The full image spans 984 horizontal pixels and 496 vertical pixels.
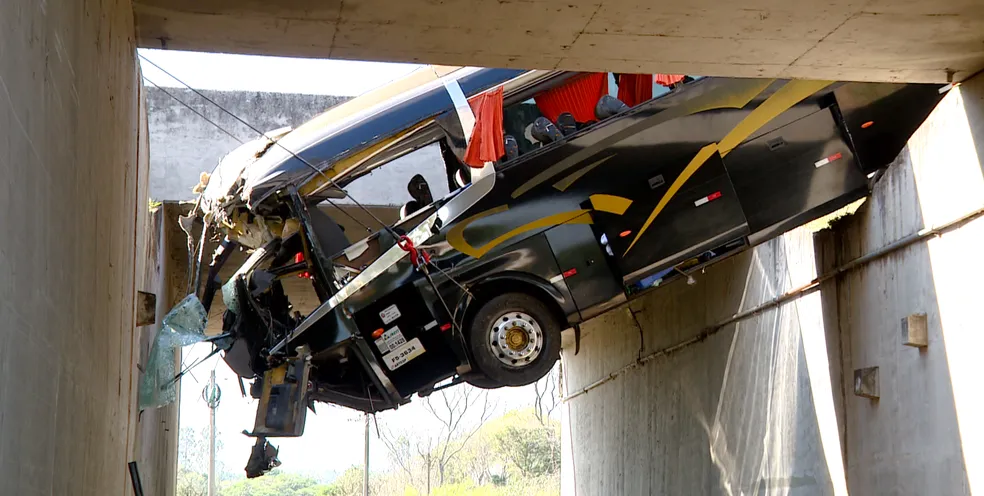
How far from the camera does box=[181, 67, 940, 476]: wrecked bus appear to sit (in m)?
9.56

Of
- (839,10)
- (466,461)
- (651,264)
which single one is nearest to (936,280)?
(839,10)

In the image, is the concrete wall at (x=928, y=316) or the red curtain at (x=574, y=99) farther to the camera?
the red curtain at (x=574, y=99)

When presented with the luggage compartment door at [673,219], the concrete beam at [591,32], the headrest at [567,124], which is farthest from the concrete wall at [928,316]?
the headrest at [567,124]

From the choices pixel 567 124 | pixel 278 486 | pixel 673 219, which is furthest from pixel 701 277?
pixel 278 486

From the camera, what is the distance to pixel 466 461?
151 ft

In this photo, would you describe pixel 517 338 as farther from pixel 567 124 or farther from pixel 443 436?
pixel 443 436

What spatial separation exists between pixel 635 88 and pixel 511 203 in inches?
66.6

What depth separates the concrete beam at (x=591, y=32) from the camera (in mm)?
5805

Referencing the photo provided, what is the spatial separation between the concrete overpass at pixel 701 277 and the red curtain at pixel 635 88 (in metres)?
2.01

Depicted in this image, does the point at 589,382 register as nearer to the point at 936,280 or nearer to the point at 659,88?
the point at 659,88

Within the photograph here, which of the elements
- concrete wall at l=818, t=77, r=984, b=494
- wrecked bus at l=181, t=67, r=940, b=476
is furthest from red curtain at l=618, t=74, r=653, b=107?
concrete wall at l=818, t=77, r=984, b=494

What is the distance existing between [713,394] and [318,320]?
4.63 metres

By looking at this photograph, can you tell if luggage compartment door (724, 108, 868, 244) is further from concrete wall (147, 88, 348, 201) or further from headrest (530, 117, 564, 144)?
concrete wall (147, 88, 348, 201)

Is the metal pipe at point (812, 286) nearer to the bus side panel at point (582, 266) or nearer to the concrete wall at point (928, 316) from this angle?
the concrete wall at point (928, 316)
